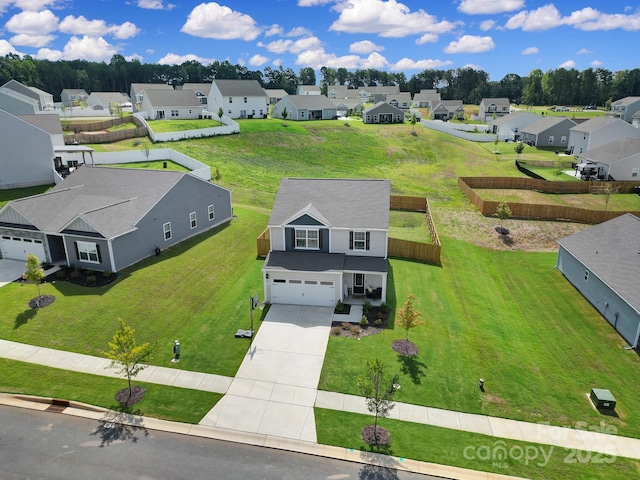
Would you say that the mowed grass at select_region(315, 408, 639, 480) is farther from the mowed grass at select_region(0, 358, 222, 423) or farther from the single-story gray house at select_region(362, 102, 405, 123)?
the single-story gray house at select_region(362, 102, 405, 123)

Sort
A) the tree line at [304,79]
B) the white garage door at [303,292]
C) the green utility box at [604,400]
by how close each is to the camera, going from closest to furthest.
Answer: the green utility box at [604,400]
the white garage door at [303,292]
the tree line at [304,79]

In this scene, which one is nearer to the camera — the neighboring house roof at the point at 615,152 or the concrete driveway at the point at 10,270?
the concrete driveway at the point at 10,270

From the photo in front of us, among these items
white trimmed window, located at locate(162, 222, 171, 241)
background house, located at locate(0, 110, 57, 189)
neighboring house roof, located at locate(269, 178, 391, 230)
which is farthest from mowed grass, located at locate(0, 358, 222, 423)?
background house, located at locate(0, 110, 57, 189)

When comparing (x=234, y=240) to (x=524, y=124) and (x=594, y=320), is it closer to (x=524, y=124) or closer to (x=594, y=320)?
(x=594, y=320)

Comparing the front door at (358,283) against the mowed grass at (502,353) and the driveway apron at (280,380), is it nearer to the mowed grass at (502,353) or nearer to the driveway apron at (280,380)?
the mowed grass at (502,353)

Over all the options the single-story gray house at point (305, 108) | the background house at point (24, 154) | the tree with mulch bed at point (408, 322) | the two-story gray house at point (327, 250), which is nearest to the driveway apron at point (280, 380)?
the two-story gray house at point (327, 250)

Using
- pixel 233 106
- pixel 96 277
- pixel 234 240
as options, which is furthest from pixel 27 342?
pixel 233 106
